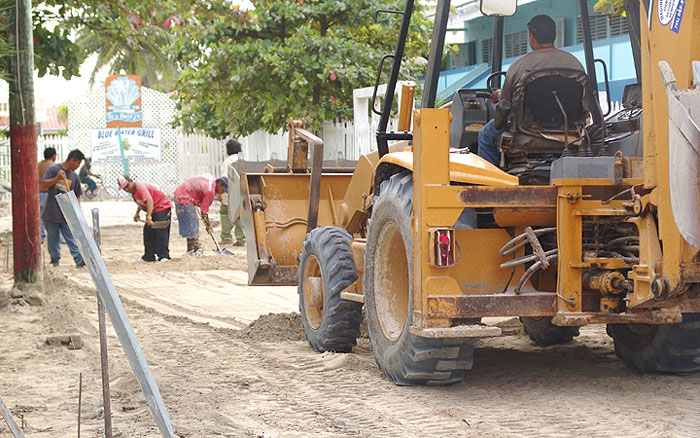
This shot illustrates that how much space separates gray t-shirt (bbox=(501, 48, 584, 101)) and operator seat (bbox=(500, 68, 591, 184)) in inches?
2.2

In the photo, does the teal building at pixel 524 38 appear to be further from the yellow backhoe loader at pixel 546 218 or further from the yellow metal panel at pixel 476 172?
the yellow metal panel at pixel 476 172

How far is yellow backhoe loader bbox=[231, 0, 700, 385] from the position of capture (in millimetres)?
4688

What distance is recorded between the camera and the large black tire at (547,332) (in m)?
7.24

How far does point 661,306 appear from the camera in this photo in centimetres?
509

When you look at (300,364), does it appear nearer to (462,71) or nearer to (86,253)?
(86,253)

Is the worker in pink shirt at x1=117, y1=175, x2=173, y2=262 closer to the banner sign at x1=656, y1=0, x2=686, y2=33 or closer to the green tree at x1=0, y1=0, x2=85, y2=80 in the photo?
the green tree at x1=0, y1=0, x2=85, y2=80

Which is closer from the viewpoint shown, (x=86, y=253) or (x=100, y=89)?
(x=86, y=253)

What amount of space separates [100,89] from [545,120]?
3107 cm

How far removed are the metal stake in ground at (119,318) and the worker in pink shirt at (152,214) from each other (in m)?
11.3

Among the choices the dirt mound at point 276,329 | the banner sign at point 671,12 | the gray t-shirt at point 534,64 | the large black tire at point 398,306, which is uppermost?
the banner sign at point 671,12

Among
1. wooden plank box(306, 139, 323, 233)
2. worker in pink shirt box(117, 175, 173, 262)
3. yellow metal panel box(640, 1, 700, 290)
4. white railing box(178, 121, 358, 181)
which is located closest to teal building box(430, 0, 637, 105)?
white railing box(178, 121, 358, 181)

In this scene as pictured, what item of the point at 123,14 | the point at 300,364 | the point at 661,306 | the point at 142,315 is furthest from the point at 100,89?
the point at 661,306

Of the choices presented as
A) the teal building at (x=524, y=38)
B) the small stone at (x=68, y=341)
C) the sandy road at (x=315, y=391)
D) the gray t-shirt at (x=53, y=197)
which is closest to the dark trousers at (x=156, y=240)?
the gray t-shirt at (x=53, y=197)

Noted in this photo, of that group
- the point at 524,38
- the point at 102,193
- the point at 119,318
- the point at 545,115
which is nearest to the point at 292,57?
the point at 524,38
